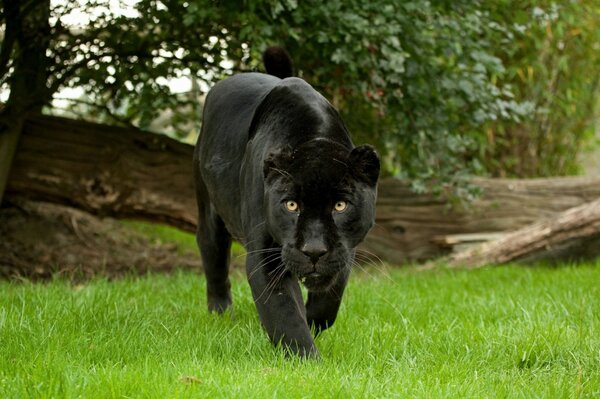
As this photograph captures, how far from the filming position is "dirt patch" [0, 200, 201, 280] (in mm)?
8211

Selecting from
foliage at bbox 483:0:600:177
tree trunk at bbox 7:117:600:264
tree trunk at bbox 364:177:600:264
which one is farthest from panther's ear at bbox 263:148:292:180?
foliage at bbox 483:0:600:177

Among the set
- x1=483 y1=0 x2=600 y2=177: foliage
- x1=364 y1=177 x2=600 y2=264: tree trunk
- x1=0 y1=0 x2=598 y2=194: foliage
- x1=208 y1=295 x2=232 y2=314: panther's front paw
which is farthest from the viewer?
x1=483 y1=0 x2=600 y2=177: foliage

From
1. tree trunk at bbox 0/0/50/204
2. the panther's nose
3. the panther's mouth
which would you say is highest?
tree trunk at bbox 0/0/50/204

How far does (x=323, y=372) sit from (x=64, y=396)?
1.01m

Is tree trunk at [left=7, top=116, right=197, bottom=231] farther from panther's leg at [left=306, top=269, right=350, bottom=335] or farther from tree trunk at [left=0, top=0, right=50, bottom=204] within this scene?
panther's leg at [left=306, top=269, right=350, bottom=335]

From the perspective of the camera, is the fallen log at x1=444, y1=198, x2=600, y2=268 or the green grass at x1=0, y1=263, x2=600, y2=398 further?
the fallen log at x1=444, y1=198, x2=600, y2=268

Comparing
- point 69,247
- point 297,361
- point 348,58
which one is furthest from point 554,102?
point 297,361

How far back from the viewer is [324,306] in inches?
164

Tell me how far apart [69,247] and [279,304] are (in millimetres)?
5385

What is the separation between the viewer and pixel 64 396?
116 inches

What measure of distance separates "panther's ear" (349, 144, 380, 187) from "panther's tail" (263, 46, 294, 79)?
58.8 inches

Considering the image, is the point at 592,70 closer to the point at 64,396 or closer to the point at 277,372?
the point at 277,372

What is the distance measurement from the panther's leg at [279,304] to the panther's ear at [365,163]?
54 cm

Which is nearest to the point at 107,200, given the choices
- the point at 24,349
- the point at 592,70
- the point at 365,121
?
the point at 365,121
